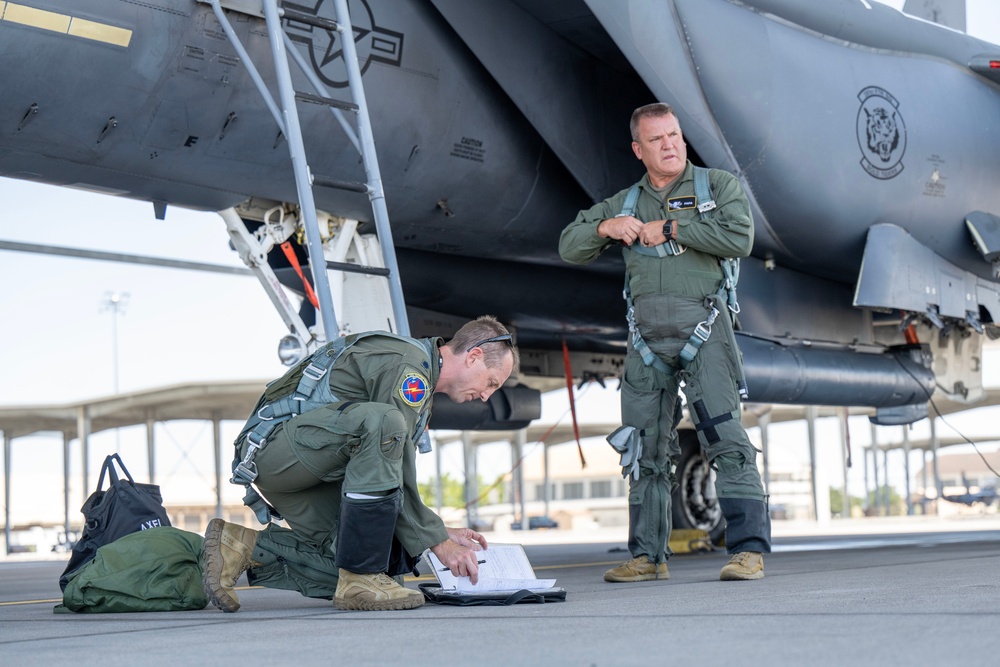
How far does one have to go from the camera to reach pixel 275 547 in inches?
161

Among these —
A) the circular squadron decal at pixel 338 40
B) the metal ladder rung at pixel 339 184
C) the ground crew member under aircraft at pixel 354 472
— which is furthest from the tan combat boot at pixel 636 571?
the circular squadron decal at pixel 338 40

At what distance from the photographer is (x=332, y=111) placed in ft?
19.2

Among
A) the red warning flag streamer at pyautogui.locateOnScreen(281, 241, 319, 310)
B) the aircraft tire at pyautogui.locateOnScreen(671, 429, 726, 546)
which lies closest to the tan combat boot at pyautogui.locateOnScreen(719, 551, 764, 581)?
the red warning flag streamer at pyautogui.locateOnScreen(281, 241, 319, 310)

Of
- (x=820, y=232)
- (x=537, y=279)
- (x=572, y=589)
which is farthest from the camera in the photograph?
(x=537, y=279)

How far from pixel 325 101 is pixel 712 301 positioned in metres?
2.13

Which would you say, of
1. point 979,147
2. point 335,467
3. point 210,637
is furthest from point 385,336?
point 979,147

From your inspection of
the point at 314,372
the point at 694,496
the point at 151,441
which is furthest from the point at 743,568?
the point at 151,441

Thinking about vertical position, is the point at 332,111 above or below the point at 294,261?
above

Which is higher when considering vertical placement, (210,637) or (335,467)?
(335,467)

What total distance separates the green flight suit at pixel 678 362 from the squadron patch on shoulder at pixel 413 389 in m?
1.39

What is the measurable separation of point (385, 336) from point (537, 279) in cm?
452

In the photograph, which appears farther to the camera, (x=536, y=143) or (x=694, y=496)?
(x=694, y=496)

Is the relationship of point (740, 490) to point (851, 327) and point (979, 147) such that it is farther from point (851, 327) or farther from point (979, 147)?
point (979, 147)

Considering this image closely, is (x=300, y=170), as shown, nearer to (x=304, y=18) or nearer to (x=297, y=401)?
(x=304, y=18)
